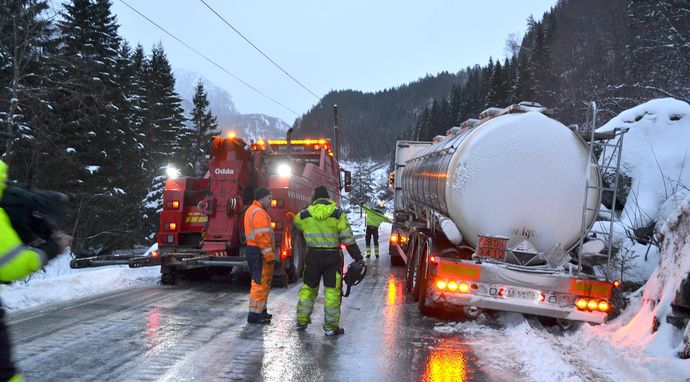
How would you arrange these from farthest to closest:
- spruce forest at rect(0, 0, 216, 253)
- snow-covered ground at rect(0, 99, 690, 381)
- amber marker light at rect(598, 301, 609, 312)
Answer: spruce forest at rect(0, 0, 216, 253) → amber marker light at rect(598, 301, 609, 312) → snow-covered ground at rect(0, 99, 690, 381)

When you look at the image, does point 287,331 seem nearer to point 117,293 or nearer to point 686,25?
point 117,293

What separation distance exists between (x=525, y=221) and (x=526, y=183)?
474mm

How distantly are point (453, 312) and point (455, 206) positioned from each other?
208cm

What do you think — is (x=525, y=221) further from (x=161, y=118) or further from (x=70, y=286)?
(x=161, y=118)

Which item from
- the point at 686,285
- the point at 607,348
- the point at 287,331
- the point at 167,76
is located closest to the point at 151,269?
the point at 287,331

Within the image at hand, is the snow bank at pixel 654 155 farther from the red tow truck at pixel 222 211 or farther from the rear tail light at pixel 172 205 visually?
the rear tail light at pixel 172 205

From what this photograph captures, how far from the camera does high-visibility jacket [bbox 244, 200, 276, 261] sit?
267 inches

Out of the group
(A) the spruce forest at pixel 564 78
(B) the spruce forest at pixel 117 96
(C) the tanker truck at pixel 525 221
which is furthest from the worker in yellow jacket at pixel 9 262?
(A) the spruce forest at pixel 564 78

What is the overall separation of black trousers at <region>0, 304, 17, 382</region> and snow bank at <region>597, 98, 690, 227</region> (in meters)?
8.80

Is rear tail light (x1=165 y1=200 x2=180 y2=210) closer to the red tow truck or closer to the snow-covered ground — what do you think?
the red tow truck

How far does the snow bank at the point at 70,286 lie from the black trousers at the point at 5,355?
14.5 ft

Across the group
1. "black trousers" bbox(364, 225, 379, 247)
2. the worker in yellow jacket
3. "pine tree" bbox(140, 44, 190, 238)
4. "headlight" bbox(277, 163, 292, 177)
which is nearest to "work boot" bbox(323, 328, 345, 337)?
"headlight" bbox(277, 163, 292, 177)

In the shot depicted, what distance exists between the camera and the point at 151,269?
1077 cm

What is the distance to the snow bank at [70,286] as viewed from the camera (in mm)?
7191
